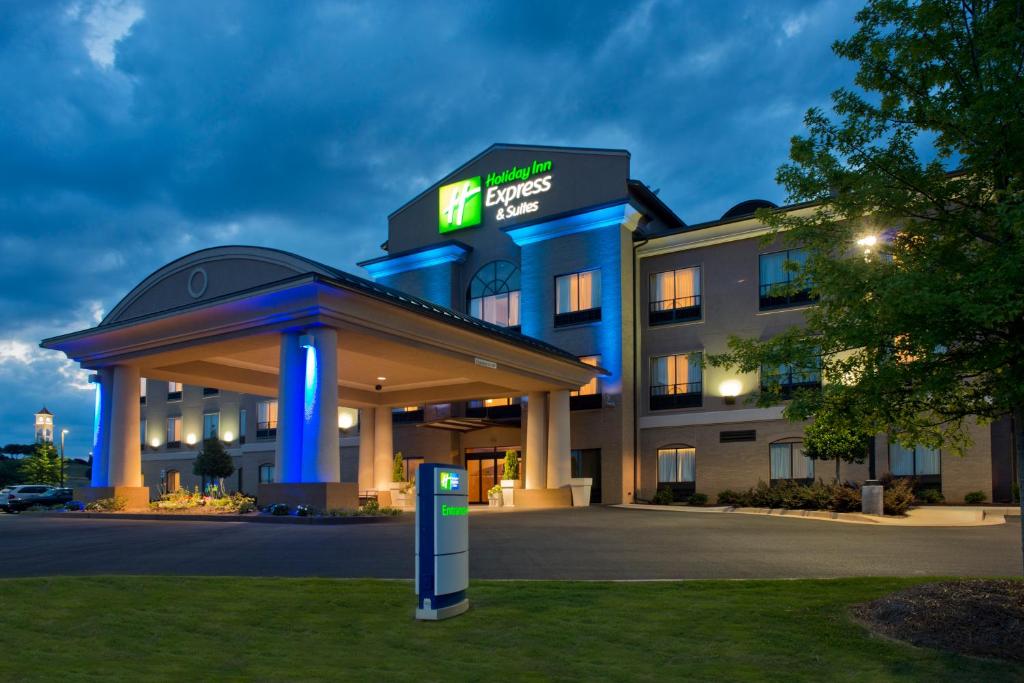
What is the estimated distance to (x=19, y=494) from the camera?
41094mm

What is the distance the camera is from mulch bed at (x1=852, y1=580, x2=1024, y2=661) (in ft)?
28.7

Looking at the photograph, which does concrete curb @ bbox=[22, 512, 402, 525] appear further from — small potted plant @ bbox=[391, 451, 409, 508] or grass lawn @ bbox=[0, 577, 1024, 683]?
small potted plant @ bbox=[391, 451, 409, 508]

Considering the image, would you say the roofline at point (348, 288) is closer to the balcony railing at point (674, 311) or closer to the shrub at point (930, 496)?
the balcony railing at point (674, 311)

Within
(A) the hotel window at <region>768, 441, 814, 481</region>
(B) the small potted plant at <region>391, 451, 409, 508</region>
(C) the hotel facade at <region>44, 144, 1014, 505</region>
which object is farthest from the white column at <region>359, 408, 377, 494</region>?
(A) the hotel window at <region>768, 441, 814, 481</region>

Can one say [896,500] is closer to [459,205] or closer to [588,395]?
[588,395]

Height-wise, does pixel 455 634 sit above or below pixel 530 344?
below

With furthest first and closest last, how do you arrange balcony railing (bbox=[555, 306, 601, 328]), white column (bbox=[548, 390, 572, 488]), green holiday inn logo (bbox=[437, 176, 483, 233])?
green holiday inn logo (bbox=[437, 176, 483, 233])
balcony railing (bbox=[555, 306, 601, 328])
white column (bbox=[548, 390, 572, 488])

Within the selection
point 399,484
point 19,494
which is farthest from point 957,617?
point 19,494

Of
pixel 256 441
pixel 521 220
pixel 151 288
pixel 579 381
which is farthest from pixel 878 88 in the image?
pixel 256 441

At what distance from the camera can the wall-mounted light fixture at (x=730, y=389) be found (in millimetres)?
36000

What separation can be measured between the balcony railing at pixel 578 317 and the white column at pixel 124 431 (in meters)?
18.1

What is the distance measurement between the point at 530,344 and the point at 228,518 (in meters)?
12.7

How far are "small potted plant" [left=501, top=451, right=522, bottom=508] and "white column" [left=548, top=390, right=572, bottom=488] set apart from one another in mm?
1591

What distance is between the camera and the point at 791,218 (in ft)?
38.1
